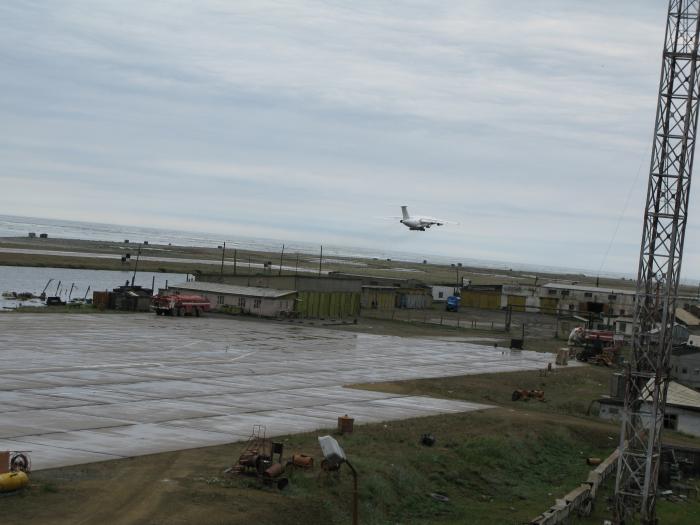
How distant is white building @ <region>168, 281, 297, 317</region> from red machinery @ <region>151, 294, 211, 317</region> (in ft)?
18.7

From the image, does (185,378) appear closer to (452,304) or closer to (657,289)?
(657,289)

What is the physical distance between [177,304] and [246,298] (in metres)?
9.78

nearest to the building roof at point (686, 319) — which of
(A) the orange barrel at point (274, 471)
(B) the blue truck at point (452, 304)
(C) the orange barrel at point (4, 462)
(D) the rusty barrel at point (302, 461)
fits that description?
(B) the blue truck at point (452, 304)

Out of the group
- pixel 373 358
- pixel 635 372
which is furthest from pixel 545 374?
pixel 635 372

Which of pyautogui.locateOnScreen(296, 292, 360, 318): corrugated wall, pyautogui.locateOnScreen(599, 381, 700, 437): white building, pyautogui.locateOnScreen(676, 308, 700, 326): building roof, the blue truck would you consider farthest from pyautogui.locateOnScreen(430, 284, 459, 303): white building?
pyautogui.locateOnScreen(599, 381, 700, 437): white building

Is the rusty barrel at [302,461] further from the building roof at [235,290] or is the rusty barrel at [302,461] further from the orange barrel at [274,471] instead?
the building roof at [235,290]

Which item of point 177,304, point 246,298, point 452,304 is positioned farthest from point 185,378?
point 452,304

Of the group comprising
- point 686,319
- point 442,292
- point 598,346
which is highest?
point 442,292

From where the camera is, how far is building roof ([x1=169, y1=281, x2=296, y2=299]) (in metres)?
105

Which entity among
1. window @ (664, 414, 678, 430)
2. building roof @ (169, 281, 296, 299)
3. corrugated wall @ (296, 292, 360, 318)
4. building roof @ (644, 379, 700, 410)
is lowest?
window @ (664, 414, 678, 430)

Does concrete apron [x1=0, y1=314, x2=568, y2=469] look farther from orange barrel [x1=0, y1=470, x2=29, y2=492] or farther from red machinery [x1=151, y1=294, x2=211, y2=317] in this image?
red machinery [x1=151, y1=294, x2=211, y2=317]

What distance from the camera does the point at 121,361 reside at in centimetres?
6022

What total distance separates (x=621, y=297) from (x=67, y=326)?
287 ft

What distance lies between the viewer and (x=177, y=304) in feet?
319
